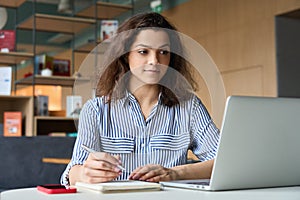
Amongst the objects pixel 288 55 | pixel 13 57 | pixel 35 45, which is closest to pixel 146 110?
pixel 13 57

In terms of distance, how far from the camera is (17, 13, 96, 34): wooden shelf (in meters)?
4.73

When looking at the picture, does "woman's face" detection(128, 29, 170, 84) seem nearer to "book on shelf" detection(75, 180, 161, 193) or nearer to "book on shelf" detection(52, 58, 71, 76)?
"book on shelf" detection(75, 180, 161, 193)

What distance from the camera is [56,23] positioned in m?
4.90

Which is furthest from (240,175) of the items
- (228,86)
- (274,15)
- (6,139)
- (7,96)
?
(228,86)

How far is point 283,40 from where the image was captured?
4.56 metres

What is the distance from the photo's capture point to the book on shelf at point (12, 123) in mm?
4022

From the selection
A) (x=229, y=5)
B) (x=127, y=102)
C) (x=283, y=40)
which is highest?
(x=229, y=5)

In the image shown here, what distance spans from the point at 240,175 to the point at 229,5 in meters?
4.35

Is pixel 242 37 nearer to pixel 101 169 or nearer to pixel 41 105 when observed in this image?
pixel 41 105

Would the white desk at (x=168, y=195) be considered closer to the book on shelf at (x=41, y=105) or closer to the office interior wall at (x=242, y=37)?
the book on shelf at (x=41, y=105)

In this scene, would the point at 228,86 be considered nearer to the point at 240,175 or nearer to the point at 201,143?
the point at 201,143

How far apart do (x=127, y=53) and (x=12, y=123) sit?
2.92 m

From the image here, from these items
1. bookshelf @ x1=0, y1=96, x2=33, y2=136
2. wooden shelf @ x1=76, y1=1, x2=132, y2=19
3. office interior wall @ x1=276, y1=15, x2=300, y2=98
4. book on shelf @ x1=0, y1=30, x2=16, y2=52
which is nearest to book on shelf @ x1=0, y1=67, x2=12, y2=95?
bookshelf @ x1=0, y1=96, x2=33, y2=136

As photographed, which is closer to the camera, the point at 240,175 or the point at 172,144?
the point at 240,175
